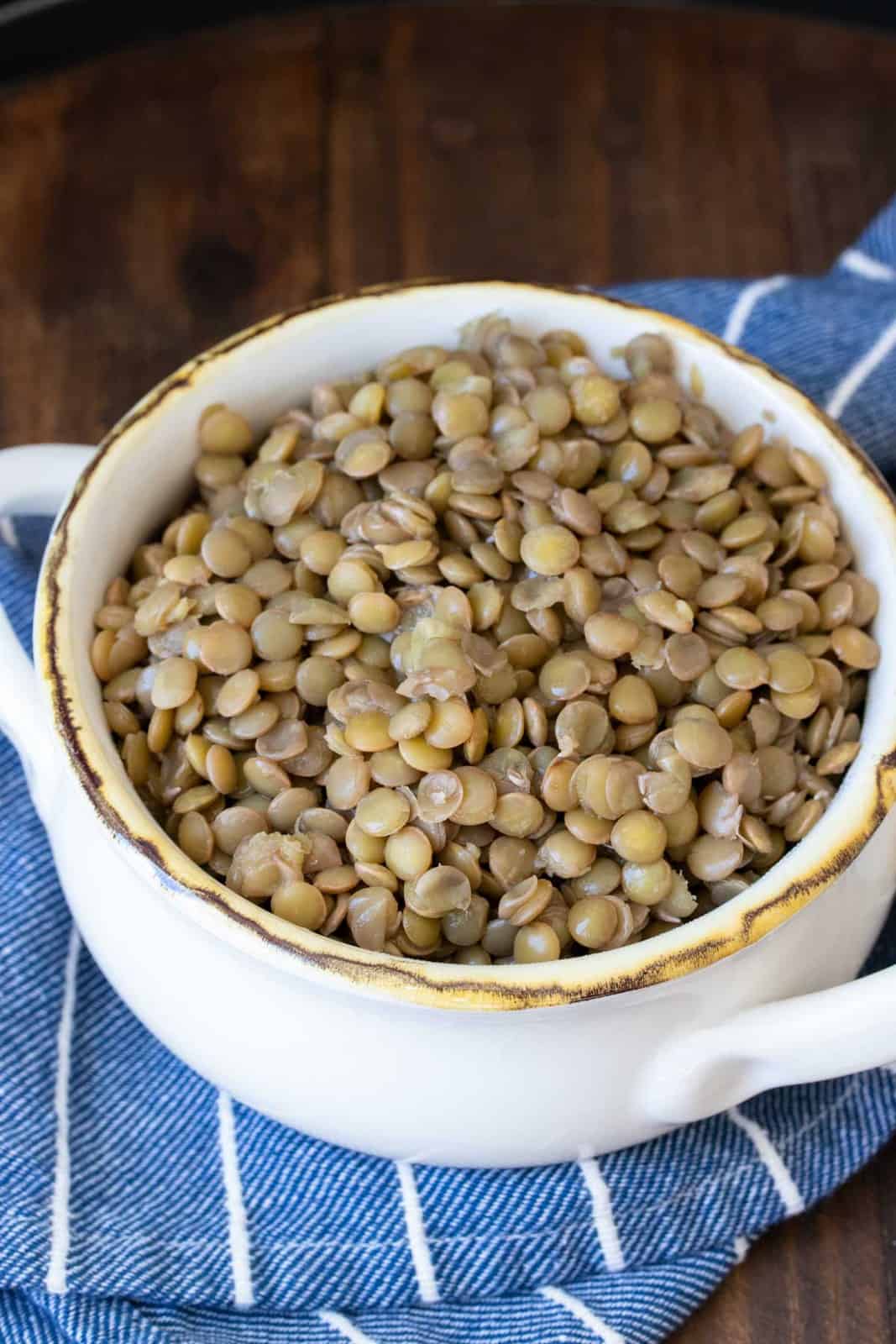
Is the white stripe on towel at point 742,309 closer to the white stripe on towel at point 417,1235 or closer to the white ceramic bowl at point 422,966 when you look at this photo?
the white ceramic bowl at point 422,966

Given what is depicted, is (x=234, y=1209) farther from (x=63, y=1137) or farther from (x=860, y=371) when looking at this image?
(x=860, y=371)

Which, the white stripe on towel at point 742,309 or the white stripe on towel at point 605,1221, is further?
the white stripe on towel at point 742,309

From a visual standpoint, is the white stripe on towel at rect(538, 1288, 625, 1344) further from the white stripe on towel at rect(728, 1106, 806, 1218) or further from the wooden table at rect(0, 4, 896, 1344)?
the wooden table at rect(0, 4, 896, 1344)

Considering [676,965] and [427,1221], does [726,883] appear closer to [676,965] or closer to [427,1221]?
[676,965]

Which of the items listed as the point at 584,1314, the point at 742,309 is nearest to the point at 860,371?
→ the point at 742,309

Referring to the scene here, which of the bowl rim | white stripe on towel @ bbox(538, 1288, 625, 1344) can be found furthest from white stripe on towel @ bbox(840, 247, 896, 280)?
white stripe on towel @ bbox(538, 1288, 625, 1344)

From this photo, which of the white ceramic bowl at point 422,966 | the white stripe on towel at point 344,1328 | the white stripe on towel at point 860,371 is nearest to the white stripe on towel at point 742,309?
the white stripe on towel at point 860,371

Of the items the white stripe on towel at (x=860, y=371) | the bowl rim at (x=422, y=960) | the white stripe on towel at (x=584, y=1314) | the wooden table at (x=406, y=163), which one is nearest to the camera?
the bowl rim at (x=422, y=960)
